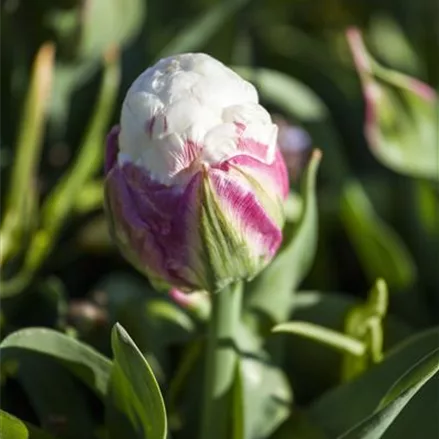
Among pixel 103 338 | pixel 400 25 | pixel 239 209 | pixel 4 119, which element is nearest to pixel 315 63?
pixel 400 25

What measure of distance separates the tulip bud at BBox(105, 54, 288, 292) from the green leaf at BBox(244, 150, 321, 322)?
0.44 ft

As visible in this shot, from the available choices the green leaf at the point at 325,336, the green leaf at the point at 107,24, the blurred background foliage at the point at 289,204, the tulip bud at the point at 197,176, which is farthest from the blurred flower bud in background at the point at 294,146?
the tulip bud at the point at 197,176

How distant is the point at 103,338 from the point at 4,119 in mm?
265

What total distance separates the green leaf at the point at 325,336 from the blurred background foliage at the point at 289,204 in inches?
0.7

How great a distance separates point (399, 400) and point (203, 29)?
0.43 meters

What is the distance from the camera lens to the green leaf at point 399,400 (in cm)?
48

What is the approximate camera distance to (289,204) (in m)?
0.74

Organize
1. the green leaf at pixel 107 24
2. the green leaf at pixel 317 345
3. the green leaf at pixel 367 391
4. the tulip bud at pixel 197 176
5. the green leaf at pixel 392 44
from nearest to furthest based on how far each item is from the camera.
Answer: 1. the tulip bud at pixel 197 176
2. the green leaf at pixel 367 391
3. the green leaf at pixel 317 345
4. the green leaf at pixel 107 24
5. the green leaf at pixel 392 44

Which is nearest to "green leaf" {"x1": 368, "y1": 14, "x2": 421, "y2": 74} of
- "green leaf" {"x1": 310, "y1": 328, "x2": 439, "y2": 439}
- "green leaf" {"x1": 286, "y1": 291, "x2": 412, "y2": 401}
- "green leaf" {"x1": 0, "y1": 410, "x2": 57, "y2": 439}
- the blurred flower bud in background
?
the blurred flower bud in background

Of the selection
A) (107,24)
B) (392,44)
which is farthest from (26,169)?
(392,44)

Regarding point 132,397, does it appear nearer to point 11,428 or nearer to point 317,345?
point 11,428

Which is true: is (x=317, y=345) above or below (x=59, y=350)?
below

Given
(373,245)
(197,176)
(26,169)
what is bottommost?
(373,245)

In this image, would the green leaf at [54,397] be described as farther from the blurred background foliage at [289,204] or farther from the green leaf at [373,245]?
the green leaf at [373,245]
